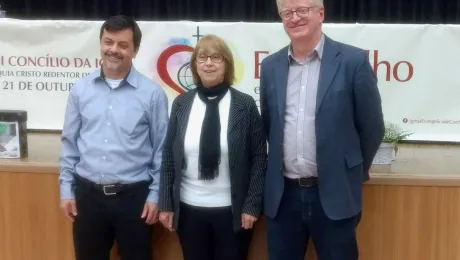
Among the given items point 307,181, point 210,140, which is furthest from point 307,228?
point 210,140

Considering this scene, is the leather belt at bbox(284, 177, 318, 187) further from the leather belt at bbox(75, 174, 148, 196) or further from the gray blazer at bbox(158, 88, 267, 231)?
the leather belt at bbox(75, 174, 148, 196)

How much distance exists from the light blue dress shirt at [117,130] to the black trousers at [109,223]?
49mm

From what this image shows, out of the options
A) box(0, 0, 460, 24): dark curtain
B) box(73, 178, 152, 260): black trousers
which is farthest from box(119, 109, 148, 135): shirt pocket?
box(0, 0, 460, 24): dark curtain

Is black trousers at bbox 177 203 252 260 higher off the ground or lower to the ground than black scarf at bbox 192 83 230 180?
lower

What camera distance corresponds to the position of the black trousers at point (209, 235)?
7.34 ft

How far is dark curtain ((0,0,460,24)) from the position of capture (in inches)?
259

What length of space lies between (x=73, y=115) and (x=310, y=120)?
36.9 inches

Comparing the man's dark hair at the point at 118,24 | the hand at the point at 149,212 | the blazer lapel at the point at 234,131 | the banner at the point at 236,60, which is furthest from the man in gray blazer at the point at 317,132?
the banner at the point at 236,60

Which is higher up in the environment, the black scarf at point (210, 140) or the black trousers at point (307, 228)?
the black scarf at point (210, 140)

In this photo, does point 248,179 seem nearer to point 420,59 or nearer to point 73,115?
→ point 73,115

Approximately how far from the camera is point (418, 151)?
338 centimetres

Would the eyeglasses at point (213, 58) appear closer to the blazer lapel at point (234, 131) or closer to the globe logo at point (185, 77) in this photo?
the blazer lapel at point (234, 131)

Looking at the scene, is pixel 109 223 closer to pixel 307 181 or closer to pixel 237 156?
pixel 237 156

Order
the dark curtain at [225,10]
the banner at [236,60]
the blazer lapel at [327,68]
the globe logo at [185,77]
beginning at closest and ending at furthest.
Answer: the blazer lapel at [327,68]
the banner at [236,60]
the globe logo at [185,77]
the dark curtain at [225,10]
